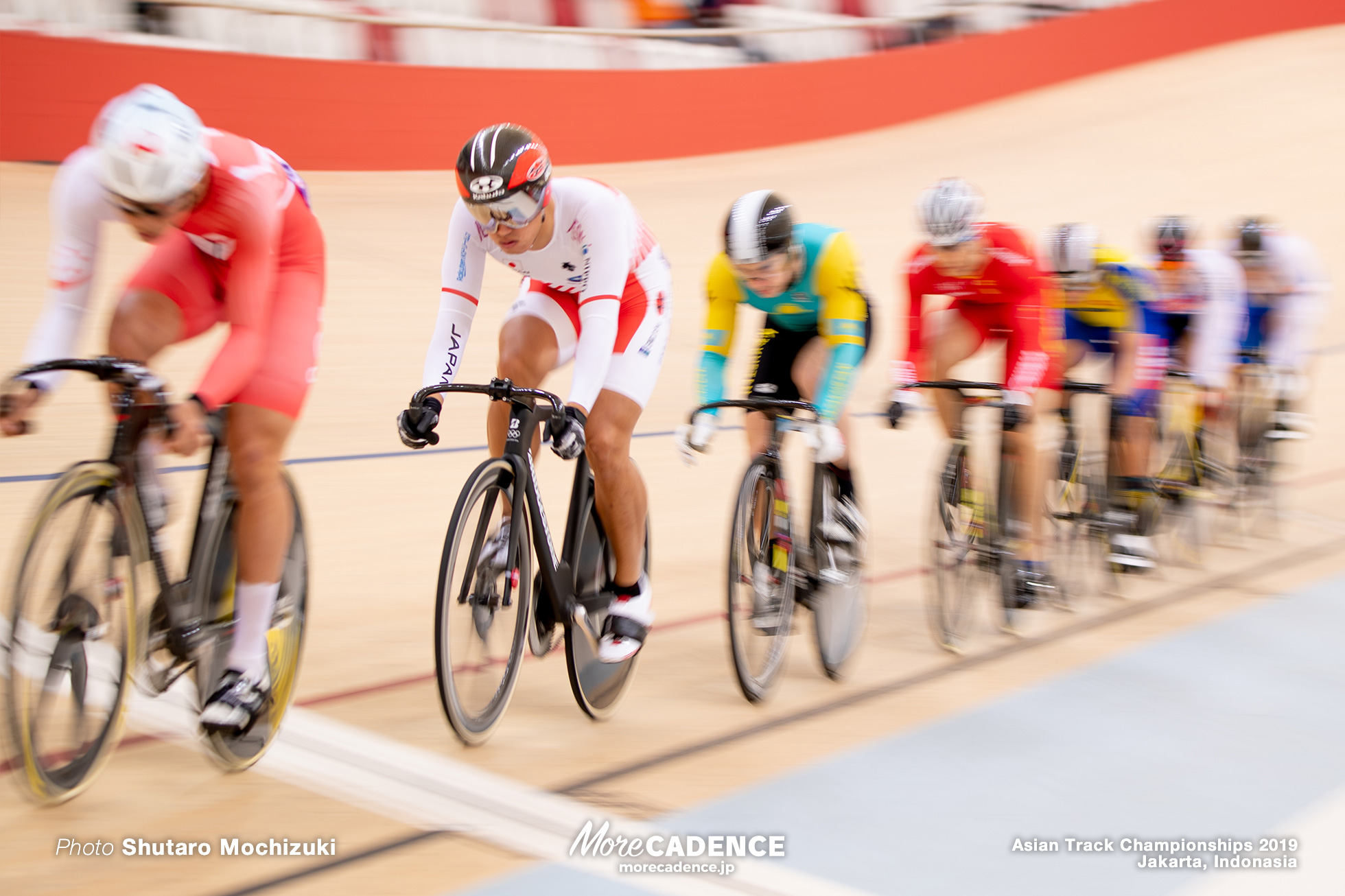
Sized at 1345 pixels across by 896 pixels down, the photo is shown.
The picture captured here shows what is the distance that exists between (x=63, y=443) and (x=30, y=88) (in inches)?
195

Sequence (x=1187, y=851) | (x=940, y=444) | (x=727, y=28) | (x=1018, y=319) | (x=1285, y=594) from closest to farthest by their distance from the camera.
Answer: (x=1187, y=851) < (x=1018, y=319) < (x=1285, y=594) < (x=940, y=444) < (x=727, y=28)

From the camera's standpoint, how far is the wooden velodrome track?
2172 mm

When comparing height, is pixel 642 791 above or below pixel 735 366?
below

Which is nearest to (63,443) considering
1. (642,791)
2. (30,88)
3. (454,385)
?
(454,385)

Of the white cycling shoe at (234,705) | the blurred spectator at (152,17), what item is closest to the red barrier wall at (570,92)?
the blurred spectator at (152,17)

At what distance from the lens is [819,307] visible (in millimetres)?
3211

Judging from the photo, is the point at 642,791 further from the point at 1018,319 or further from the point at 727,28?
the point at 727,28

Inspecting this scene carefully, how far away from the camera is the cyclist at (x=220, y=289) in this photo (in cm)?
202

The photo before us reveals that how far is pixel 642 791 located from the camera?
243cm

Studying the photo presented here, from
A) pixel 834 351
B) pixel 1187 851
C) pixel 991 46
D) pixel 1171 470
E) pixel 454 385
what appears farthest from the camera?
pixel 991 46

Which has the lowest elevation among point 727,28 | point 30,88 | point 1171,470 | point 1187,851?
point 1187,851

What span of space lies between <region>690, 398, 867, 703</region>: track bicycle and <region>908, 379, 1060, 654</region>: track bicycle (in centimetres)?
35

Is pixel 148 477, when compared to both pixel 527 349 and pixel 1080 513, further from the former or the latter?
pixel 1080 513

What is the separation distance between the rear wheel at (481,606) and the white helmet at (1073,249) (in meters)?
2.51
